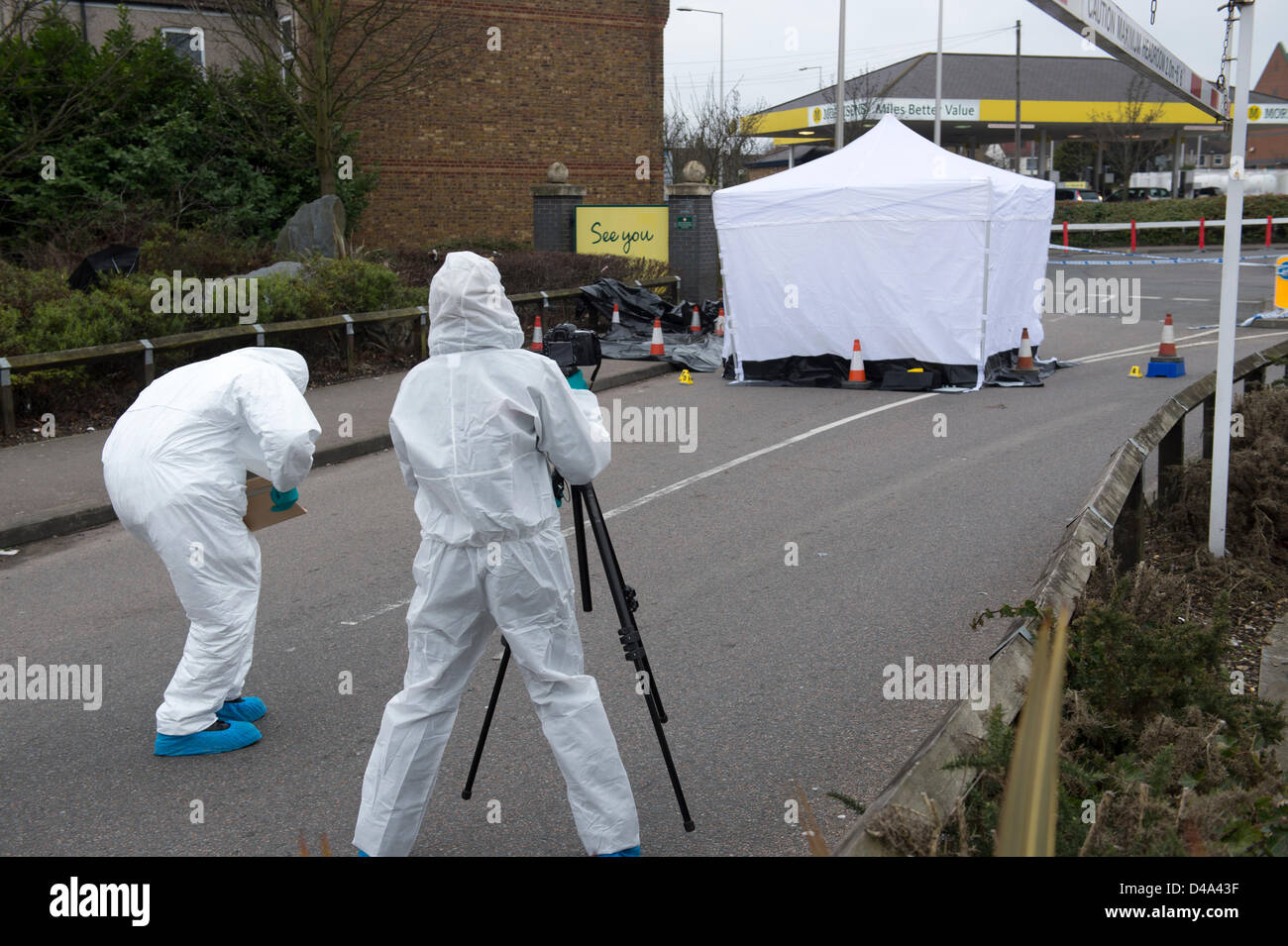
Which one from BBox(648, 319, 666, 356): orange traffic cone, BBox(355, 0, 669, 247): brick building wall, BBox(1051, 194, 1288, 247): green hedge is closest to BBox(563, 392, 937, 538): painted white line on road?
BBox(648, 319, 666, 356): orange traffic cone

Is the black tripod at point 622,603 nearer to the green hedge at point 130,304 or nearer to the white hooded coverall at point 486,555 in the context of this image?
the white hooded coverall at point 486,555

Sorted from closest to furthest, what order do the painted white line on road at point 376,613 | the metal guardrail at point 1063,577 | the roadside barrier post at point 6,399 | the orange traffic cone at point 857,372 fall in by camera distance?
the metal guardrail at point 1063,577
the painted white line on road at point 376,613
the roadside barrier post at point 6,399
the orange traffic cone at point 857,372

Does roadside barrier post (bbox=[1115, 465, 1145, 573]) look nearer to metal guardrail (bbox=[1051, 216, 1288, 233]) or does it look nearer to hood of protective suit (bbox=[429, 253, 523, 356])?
hood of protective suit (bbox=[429, 253, 523, 356])

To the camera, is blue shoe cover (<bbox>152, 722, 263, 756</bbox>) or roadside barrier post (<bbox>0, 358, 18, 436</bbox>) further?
roadside barrier post (<bbox>0, 358, 18, 436</bbox>)

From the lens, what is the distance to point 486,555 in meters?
3.68

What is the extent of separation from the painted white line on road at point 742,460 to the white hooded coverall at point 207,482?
103 inches

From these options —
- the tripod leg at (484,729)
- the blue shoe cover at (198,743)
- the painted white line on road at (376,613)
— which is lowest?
the blue shoe cover at (198,743)

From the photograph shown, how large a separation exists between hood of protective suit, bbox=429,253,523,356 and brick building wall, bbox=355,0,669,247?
23674mm

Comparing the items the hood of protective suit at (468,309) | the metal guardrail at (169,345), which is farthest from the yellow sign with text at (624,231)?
the hood of protective suit at (468,309)

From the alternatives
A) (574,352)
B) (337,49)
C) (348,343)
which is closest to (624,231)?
(337,49)

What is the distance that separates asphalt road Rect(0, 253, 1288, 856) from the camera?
14.5ft

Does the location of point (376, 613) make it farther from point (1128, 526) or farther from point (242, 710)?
point (1128, 526)

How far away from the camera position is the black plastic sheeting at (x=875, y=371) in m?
14.7

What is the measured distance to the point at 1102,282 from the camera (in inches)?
1202
